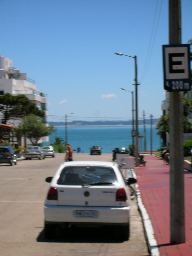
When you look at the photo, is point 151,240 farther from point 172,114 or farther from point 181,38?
point 181,38

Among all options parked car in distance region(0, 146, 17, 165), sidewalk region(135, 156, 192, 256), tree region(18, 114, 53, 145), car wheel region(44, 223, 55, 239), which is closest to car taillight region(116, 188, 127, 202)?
sidewalk region(135, 156, 192, 256)

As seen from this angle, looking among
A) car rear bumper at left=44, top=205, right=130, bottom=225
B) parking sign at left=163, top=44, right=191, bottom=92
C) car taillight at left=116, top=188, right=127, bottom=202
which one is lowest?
car rear bumper at left=44, top=205, right=130, bottom=225

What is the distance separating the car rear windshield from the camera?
11594 millimetres

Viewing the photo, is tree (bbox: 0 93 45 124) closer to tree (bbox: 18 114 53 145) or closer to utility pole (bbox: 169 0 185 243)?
tree (bbox: 18 114 53 145)

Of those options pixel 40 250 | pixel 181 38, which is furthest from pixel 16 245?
pixel 181 38

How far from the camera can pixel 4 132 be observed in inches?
3086

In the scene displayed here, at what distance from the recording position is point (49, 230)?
1141 cm

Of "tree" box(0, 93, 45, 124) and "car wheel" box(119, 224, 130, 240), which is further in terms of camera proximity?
"tree" box(0, 93, 45, 124)

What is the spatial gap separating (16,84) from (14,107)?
2455cm

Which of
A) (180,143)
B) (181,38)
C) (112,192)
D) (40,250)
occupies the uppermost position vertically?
(181,38)

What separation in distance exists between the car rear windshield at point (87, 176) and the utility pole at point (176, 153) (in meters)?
1.85

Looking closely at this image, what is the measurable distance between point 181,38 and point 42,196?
37.3 feet

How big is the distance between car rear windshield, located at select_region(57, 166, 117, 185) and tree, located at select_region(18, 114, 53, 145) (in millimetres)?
76121

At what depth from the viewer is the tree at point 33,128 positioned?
289ft
